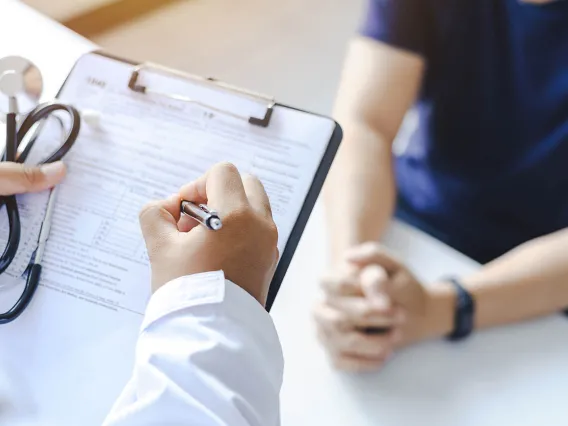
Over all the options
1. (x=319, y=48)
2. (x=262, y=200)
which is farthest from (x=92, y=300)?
(x=319, y=48)

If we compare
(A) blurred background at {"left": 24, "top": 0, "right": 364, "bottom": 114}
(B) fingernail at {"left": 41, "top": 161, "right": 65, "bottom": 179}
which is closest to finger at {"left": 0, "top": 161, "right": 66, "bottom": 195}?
(B) fingernail at {"left": 41, "top": 161, "right": 65, "bottom": 179}

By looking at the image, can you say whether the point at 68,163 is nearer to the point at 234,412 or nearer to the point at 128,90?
the point at 128,90

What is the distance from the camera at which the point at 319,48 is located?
4.11 ft

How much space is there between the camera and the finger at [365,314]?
1.82 ft

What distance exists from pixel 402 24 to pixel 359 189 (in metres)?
0.19

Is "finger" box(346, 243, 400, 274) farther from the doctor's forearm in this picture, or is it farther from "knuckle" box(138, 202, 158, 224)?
→ "knuckle" box(138, 202, 158, 224)

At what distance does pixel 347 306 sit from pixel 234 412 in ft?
0.78

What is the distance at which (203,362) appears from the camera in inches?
13.7

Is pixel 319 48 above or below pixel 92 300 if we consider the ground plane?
above

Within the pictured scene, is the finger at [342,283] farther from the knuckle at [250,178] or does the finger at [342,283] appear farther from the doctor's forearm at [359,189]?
the knuckle at [250,178]

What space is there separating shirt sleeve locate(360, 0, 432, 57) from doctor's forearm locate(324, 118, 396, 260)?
105mm

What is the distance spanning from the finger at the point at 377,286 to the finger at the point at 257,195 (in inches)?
6.3

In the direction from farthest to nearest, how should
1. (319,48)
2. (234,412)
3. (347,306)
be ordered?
(319,48)
(347,306)
(234,412)

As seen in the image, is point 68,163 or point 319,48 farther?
point 319,48
